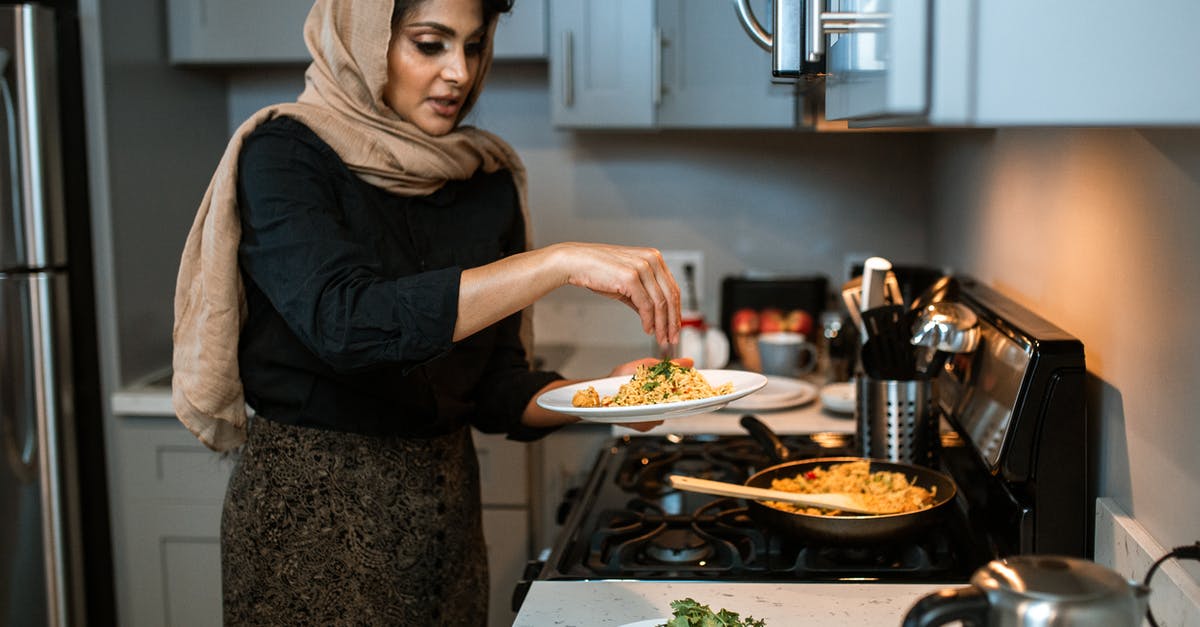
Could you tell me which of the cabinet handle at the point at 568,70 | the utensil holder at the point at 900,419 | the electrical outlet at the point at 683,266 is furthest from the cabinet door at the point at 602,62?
the utensil holder at the point at 900,419

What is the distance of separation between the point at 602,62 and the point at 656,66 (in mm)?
122

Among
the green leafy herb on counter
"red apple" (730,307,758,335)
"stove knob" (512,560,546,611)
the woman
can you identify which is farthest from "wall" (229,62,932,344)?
the green leafy herb on counter

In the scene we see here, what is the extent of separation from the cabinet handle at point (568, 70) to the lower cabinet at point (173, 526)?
78cm

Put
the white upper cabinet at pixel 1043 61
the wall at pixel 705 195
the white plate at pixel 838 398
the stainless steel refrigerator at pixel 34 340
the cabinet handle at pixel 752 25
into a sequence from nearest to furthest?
the white upper cabinet at pixel 1043 61
the cabinet handle at pixel 752 25
the white plate at pixel 838 398
the stainless steel refrigerator at pixel 34 340
the wall at pixel 705 195

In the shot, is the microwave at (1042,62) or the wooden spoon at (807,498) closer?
the microwave at (1042,62)

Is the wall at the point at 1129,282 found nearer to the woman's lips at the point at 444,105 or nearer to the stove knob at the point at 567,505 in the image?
the stove knob at the point at 567,505

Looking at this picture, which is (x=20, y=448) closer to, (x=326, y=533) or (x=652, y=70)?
(x=326, y=533)

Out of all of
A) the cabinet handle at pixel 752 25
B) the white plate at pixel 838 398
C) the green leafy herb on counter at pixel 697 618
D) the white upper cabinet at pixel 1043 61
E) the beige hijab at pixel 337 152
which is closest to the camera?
the white upper cabinet at pixel 1043 61

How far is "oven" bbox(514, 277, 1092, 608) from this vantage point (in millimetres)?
1192

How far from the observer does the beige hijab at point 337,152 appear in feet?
4.82

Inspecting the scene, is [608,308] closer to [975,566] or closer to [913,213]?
[913,213]

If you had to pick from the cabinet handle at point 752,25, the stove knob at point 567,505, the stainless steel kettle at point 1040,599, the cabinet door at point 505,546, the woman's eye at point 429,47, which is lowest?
the cabinet door at point 505,546

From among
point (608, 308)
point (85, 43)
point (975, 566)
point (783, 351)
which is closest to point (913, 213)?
point (783, 351)

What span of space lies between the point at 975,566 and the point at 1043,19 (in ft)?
2.54
